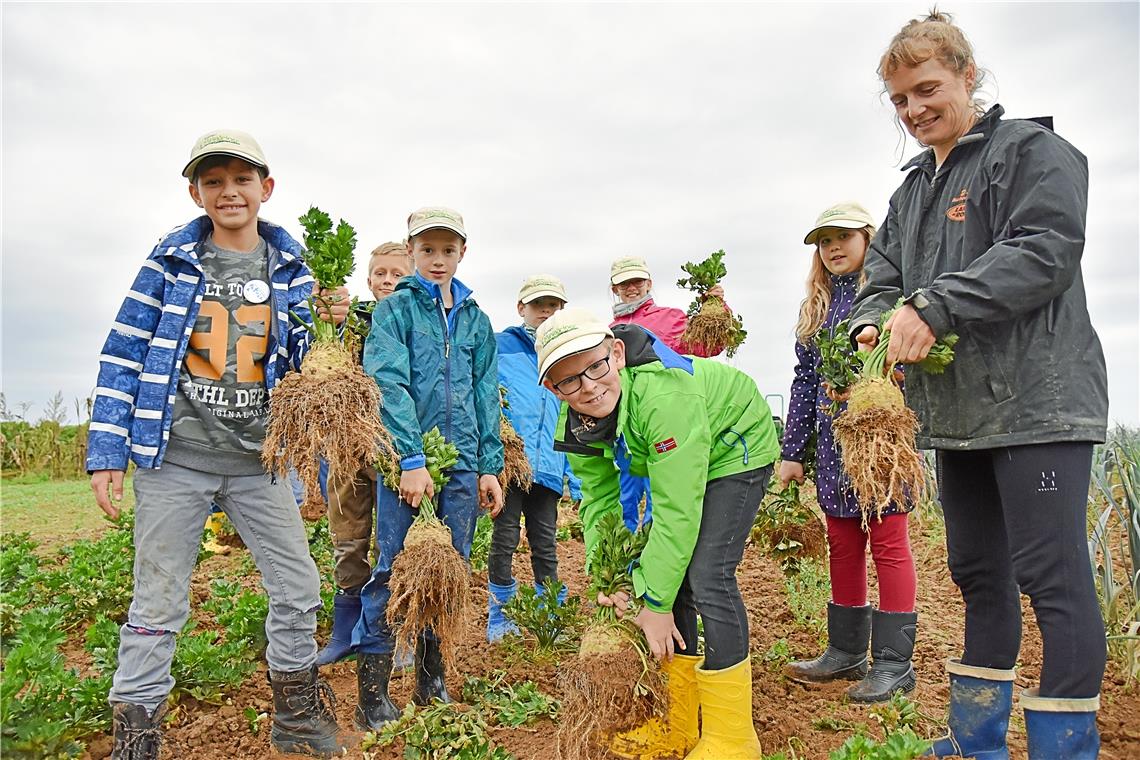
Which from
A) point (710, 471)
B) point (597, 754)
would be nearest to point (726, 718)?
point (597, 754)

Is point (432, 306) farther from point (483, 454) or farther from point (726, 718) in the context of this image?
point (726, 718)

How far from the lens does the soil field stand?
3029mm

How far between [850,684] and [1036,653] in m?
1.28

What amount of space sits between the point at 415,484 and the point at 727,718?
1.57 meters

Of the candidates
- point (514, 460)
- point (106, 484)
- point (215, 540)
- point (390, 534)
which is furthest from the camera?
point (215, 540)

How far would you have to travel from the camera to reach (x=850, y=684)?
3.67m

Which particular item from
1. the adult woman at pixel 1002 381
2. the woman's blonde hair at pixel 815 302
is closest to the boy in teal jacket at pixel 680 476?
the adult woman at pixel 1002 381

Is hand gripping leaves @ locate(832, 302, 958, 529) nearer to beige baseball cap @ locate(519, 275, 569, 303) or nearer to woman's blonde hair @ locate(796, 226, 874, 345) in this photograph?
woman's blonde hair @ locate(796, 226, 874, 345)

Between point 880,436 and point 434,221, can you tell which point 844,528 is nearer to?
point 880,436

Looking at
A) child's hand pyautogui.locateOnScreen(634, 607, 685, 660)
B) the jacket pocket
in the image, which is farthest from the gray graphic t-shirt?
the jacket pocket

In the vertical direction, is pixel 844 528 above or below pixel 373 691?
above

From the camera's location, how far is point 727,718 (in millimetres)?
2742

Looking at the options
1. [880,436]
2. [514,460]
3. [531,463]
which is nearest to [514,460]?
[514,460]

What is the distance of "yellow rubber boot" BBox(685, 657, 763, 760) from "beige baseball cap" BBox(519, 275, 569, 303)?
9.36 feet
